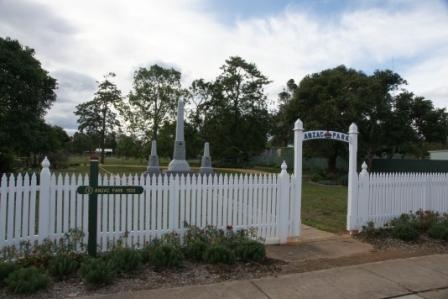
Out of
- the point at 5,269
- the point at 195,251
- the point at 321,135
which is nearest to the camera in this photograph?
the point at 5,269

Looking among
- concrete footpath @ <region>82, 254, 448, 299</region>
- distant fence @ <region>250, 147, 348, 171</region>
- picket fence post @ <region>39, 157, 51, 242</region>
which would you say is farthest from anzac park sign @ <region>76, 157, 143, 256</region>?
distant fence @ <region>250, 147, 348, 171</region>

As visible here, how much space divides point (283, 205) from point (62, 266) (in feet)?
13.3

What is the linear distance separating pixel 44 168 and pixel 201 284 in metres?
2.83

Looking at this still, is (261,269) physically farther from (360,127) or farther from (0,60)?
(360,127)

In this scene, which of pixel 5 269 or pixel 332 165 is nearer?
pixel 5 269

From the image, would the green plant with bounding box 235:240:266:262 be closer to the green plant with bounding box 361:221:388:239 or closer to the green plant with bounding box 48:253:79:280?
the green plant with bounding box 48:253:79:280

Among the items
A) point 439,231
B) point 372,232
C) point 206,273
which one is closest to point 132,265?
point 206,273

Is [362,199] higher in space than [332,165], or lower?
lower

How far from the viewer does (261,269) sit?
583 cm

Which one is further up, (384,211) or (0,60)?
(0,60)

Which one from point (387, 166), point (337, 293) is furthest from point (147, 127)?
point (337, 293)

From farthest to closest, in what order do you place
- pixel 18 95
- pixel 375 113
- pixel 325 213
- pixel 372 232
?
pixel 375 113 → pixel 18 95 → pixel 325 213 → pixel 372 232

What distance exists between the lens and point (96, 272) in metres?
4.85

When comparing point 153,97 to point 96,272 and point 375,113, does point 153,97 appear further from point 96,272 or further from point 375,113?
point 96,272
